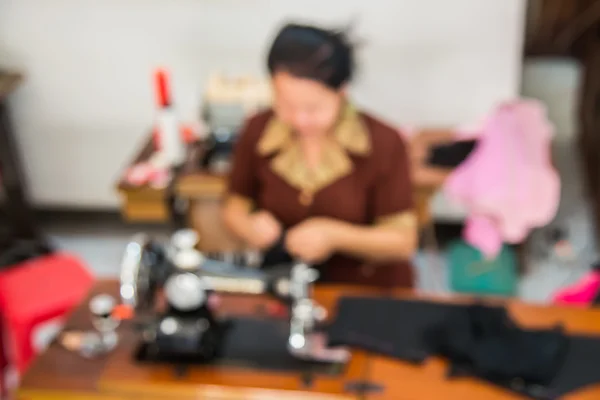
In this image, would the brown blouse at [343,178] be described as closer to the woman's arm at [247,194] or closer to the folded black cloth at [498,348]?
the woman's arm at [247,194]

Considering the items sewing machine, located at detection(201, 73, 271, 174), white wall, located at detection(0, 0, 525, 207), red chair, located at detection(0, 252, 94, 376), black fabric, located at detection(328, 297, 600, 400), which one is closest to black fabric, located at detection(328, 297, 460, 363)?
black fabric, located at detection(328, 297, 600, 400)

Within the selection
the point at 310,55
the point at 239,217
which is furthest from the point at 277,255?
the point at 310,55

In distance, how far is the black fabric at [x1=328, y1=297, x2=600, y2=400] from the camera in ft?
4.46

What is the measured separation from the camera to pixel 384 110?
116 inches

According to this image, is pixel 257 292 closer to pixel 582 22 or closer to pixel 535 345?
pixel 535 345

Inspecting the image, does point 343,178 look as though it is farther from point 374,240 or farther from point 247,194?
point 247,194

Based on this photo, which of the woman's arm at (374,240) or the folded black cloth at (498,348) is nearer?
the folded black cloth at (498,348)

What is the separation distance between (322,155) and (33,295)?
1.14m

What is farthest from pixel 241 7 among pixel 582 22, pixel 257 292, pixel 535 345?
pixel 582 22

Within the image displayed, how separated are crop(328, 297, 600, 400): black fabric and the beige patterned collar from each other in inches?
Result: 13.0

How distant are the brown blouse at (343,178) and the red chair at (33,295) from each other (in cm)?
81

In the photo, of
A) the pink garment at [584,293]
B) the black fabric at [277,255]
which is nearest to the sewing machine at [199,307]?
the black fabric at [277,255]

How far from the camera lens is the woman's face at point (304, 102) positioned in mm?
1610

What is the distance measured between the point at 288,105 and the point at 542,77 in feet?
11.6
